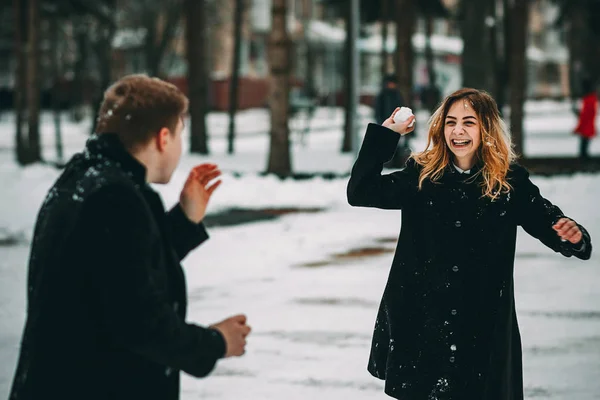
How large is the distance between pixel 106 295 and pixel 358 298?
6474mm

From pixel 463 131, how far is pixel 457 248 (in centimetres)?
44

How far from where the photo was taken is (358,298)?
29.9ft

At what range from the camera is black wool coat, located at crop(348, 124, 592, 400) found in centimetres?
426

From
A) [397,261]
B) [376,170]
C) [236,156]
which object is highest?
[376,170]

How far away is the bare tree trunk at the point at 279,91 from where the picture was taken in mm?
19281

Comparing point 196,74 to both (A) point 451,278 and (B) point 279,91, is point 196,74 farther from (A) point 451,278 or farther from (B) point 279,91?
(A) point 451,278

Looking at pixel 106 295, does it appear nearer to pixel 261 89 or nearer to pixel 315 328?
pixel 315 328

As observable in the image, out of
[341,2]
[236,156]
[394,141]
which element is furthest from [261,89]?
[394,141]

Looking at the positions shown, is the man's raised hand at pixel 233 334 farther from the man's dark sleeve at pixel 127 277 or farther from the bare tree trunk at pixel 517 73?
the bare tree trunk at pixel 517 73

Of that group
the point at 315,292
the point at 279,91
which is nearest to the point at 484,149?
the point at 315,292

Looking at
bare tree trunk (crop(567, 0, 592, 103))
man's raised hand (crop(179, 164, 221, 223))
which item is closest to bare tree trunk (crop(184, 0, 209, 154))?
man's raised hand (crop(179, 164, 221, 223))

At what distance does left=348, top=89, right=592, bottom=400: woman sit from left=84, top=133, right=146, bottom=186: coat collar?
5.16 ft

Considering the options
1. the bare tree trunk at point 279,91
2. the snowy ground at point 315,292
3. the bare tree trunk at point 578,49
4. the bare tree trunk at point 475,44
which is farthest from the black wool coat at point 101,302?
the bare tree trunk at point 578,49

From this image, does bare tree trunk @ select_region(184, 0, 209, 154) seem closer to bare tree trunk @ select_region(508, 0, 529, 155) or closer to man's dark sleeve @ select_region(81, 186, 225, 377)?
bare tree trunk @ select_region(508, 0, 529, 155)
